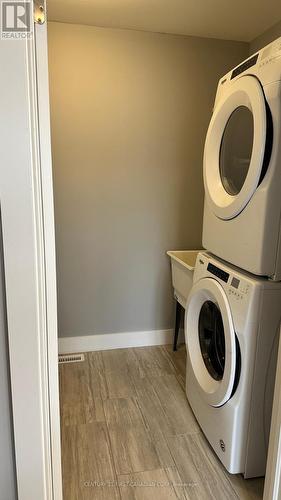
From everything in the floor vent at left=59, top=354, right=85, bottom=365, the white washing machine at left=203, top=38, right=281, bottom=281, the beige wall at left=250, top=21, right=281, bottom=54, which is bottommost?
the floor vent at left=59, top=354, right=85, bottom=365

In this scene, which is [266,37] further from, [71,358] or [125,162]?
[71,358]

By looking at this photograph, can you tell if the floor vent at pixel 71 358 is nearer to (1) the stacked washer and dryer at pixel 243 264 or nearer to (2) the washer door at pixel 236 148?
(1) the stacked washer and dryer at pixel 243 264

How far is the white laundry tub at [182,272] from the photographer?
86.0 inches

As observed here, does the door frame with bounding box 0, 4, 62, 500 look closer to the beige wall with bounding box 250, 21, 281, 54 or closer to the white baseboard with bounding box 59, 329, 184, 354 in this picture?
the white baseboard with bounding box 59, 329, 184, 354

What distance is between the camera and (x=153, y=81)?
2.36 meters

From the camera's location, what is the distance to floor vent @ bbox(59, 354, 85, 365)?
2.48 m

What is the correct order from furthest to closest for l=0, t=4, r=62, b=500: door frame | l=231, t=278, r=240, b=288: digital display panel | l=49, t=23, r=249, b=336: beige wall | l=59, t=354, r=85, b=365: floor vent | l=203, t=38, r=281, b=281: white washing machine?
l=59, t=354, r=85, b=365: floor vent → l=49, t=23, r=249, b=336: beige wall → l=231, t=278, r=240, b=288: digital display panel → l=203, t=38, r=281, b=281: white washing machine → l=0, t=4, r=62, b=500: door frame

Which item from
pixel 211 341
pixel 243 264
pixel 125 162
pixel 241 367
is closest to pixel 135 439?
pixel 211 341

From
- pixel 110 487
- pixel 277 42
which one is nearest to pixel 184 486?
pixel 110 487

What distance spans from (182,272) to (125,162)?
0.85 m

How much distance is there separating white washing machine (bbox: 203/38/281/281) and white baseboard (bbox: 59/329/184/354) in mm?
1227

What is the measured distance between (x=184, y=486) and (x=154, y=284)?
1373mm

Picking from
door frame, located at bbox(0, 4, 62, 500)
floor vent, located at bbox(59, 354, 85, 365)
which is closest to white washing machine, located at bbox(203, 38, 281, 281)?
door frame, located at bbox(0, 4, 62, 500)

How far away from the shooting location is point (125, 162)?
7.94 feet
